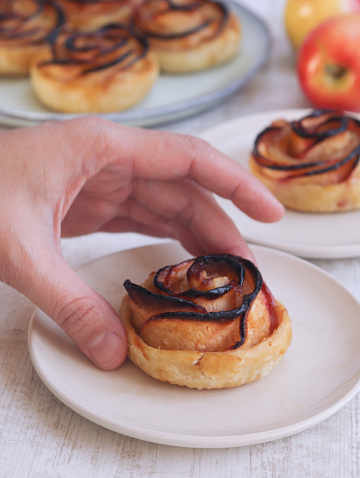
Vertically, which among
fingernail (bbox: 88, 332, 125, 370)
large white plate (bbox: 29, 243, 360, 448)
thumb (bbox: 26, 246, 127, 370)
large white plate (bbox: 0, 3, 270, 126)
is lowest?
large white plate (bbox: 0, 3, 270, 126)

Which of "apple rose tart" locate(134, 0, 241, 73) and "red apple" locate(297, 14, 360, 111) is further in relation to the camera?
"apple rose tart" locate(134, 0, 241, 73)

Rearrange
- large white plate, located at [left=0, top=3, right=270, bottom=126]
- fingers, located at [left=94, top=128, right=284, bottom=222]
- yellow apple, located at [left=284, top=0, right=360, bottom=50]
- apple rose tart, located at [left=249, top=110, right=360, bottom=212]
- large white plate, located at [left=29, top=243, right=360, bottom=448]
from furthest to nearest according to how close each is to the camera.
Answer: yellow apple, located at [left=284, top=0, right=360, bottom=50] < large white plate, located at [left=0, top=3, right=270, bottom=126] < apple rose tart, located at [left=249, top=110, right=360, bottom=212] < fingers, located at [left=94, top=128, right=284, bottom=222] < large white plate, located at [left=29, top=243, right=360, bottom=448]

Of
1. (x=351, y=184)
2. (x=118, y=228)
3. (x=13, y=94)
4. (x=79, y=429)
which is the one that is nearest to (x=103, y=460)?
(x=79, y=429)

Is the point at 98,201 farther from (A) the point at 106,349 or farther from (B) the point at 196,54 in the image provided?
(B) the point at 196,54

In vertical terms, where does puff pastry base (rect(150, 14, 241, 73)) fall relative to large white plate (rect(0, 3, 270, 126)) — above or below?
above

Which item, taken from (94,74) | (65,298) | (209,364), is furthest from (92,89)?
(209,364)

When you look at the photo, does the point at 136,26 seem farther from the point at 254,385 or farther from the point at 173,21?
the point at 254,385

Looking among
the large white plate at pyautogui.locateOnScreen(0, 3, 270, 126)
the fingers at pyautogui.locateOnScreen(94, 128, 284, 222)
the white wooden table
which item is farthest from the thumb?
the large white plate at pyautogui.locateOnScreen(0, 3, 270, 126)

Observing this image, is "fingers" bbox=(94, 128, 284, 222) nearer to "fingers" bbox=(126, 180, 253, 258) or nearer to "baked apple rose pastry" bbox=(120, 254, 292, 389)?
"fingers" bbox=(126, 180, 253, 258)
